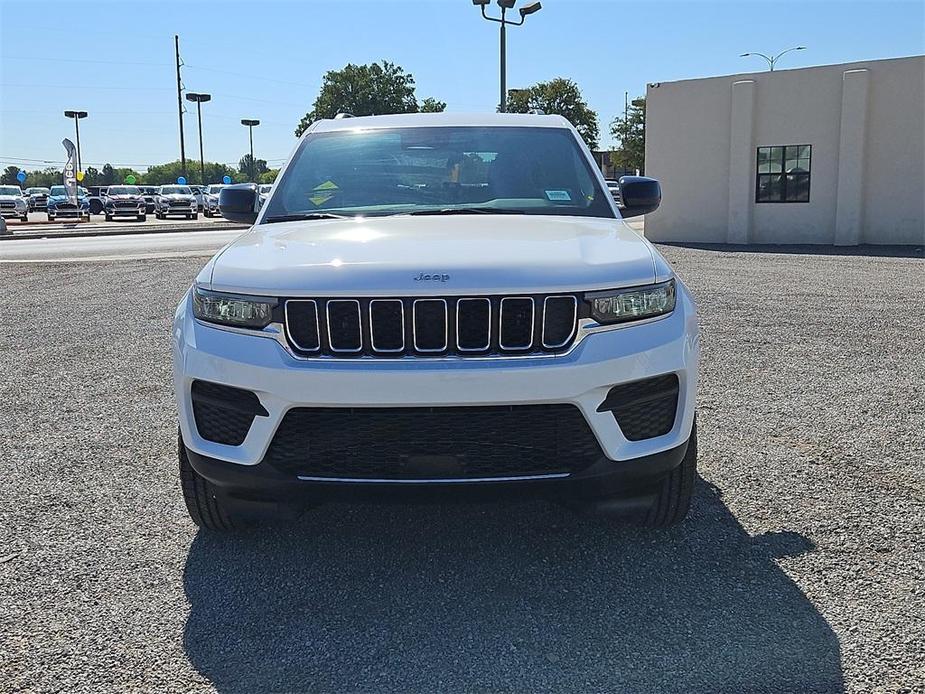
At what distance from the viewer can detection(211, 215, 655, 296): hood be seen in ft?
10.3

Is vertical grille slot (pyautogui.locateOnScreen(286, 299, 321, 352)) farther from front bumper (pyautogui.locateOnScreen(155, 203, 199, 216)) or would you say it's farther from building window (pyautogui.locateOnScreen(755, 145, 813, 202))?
front bumper (pyautogui.locateOnScreen(155, 203, 199, 216))

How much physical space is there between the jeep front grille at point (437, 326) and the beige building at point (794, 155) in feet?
70.7

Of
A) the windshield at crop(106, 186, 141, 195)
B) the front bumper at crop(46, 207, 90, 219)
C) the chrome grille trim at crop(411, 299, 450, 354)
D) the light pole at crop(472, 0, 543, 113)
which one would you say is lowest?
the front bumper at crop(46, 207, 90, 219)

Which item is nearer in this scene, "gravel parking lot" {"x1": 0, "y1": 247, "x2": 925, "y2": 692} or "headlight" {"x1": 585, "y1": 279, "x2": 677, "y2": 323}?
"gravel parking lot" {"x1": 0, "y1": 247, "x2": 925, "y2": 692}

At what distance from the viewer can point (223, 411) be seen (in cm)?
325

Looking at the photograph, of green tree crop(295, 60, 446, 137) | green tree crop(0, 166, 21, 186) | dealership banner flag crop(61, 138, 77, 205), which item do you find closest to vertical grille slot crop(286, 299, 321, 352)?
dealership banner flag crop(61, 138, 77, 205)

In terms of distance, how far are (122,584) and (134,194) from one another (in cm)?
4936

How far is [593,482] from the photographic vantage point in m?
3.16

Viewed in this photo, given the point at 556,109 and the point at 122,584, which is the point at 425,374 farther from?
the point at 556,109

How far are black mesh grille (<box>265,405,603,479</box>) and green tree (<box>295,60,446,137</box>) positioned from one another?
96699mm

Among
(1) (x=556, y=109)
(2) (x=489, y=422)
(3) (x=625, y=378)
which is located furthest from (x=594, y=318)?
(1) (x=556, y=109)

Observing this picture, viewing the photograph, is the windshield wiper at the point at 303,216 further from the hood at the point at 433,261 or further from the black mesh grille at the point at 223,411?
the black mesh grille at the point at 223,411

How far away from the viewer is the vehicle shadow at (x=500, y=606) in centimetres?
281

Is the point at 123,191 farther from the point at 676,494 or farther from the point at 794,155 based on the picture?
the point at 676,494
